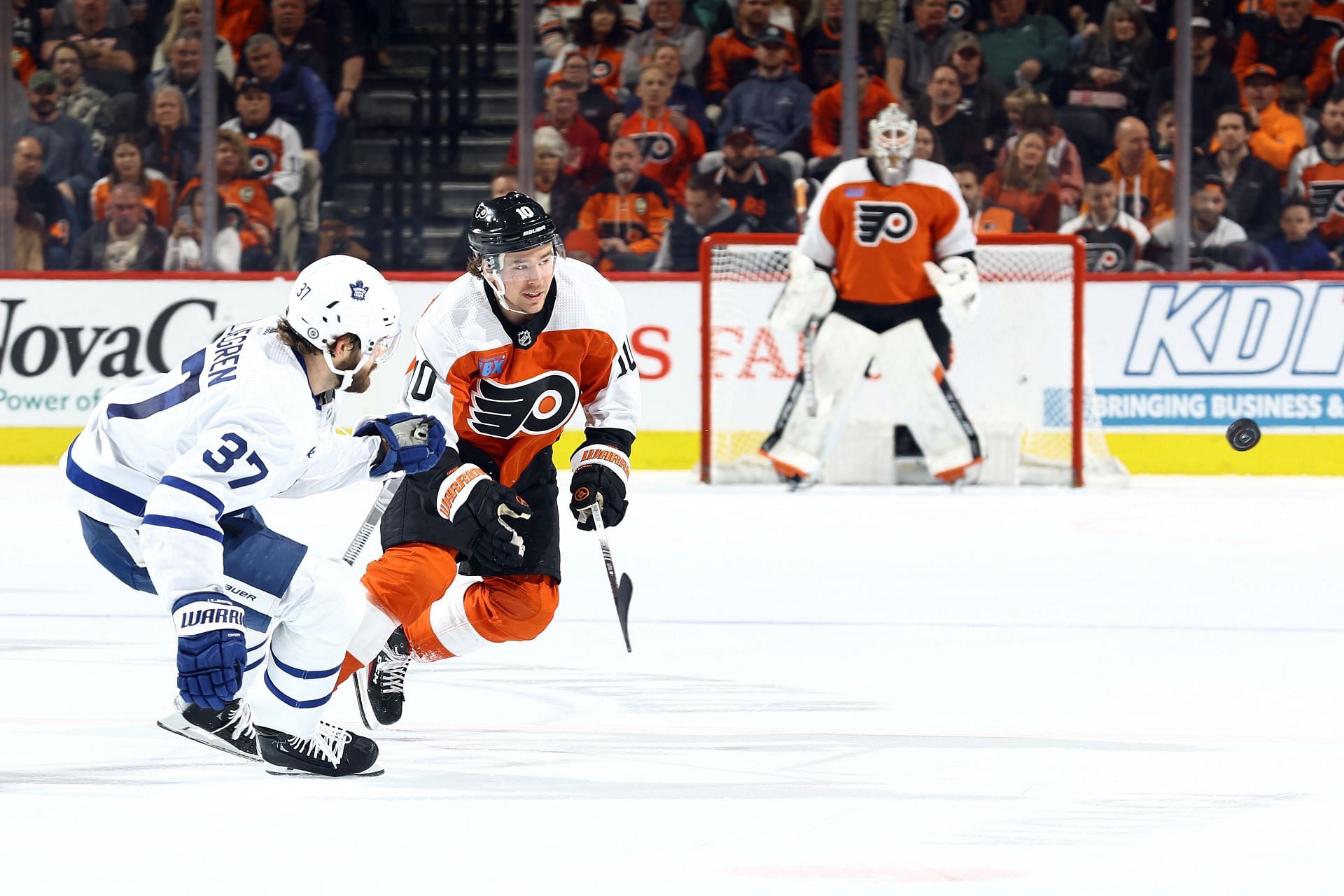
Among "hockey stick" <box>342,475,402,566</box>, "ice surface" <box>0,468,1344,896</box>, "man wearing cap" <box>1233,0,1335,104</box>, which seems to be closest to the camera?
"ice surface" <box>0,468,1344,896</box>

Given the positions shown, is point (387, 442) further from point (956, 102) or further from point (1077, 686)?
point (956, 102)

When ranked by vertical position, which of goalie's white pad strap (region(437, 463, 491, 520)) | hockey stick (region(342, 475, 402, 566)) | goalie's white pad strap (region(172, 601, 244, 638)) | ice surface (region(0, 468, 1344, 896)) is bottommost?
ice surface (region(0, 468, 1344, 896))

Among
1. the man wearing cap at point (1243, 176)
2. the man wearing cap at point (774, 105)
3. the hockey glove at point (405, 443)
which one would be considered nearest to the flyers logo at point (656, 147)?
the man wearing cap at point (774, 105)

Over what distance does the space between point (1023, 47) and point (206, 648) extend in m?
7.15

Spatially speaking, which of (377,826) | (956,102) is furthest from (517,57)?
(377,826)

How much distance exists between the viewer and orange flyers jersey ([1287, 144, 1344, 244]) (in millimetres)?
9195

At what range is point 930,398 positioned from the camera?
333 inches

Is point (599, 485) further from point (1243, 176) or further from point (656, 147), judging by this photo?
point (1243, 176)

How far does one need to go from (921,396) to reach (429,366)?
4.81m

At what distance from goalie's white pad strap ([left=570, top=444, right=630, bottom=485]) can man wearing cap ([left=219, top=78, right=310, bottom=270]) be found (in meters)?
5.48

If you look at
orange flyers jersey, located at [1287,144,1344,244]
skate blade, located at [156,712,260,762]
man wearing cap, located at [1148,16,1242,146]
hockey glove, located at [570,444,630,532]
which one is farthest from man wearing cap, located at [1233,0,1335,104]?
skate blade, located at [156,712,260,762]

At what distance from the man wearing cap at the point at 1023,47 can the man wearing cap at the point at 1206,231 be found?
0.89m

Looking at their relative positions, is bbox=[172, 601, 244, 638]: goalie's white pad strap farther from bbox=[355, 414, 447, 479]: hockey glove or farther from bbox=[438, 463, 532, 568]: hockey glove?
bbox=[438, 463, 532, 568]: hockey glove

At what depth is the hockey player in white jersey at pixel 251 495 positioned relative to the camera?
3.12 meters
